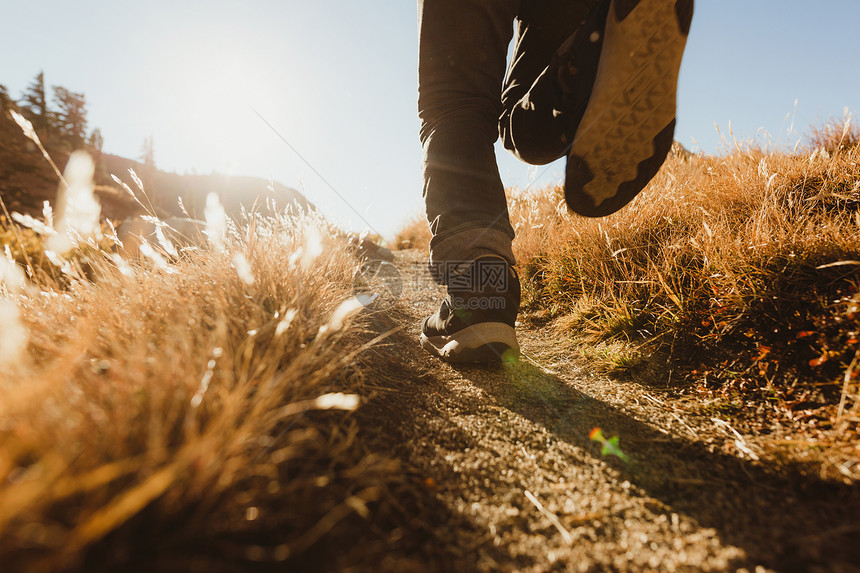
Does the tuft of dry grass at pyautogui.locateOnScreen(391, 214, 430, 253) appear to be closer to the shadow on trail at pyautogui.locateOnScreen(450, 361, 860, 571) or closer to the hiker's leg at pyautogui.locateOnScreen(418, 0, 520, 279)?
the hiker's leg at pyautogui.locateOnScreen(418, 0, 520, 279)

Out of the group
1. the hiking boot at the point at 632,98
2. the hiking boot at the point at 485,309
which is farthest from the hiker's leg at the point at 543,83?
the hiking boot at the point at 485,309

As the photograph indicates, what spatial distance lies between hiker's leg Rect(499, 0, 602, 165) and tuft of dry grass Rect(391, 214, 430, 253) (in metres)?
4.14

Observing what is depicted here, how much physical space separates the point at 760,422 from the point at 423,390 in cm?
92

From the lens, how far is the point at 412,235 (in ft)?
20.5

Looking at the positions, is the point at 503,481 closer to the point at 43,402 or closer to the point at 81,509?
the point at 81,509

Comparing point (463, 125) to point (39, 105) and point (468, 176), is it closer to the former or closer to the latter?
point (468, 176)

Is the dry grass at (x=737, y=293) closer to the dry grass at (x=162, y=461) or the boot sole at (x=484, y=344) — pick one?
the boot sole at (x=484, y=344)

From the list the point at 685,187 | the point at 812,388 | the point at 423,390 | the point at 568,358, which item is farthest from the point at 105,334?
the point at 685,187

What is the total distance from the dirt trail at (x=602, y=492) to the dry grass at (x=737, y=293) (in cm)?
15

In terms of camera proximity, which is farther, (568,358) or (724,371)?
(568,358)

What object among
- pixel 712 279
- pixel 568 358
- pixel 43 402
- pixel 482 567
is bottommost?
pixel 482 567

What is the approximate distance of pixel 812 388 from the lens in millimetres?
874

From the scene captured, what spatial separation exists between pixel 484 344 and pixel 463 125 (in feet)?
2.55

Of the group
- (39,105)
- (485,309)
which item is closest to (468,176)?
(485,309)
